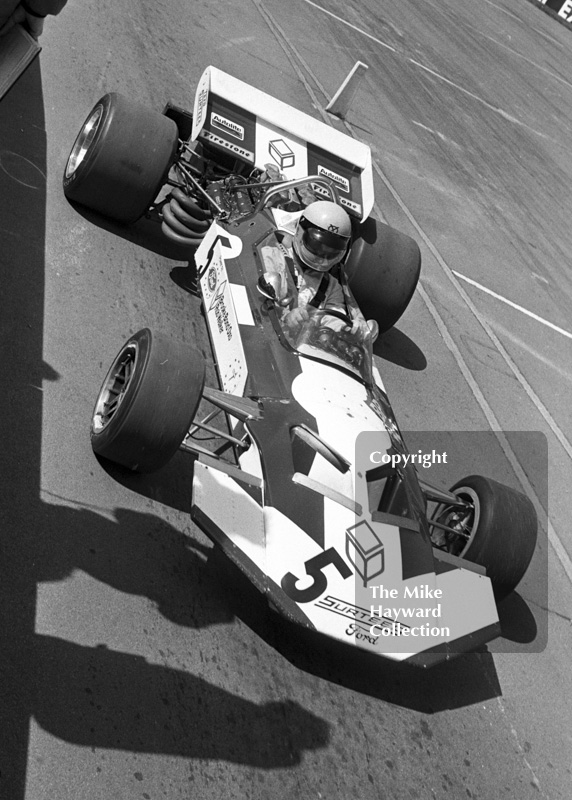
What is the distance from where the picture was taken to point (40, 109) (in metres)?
8.98

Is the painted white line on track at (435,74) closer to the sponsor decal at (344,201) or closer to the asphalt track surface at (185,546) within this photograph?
the asphalt track surface at (185,546)

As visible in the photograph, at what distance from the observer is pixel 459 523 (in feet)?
21.7

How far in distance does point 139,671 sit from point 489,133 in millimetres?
14537

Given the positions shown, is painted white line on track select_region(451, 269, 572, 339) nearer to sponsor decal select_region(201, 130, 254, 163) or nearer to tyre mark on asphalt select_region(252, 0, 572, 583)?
tyre mark on asphalt select_region(252, 0, 572, 583)

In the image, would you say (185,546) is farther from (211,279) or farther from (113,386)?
(211,279)

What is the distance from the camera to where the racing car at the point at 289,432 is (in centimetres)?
533

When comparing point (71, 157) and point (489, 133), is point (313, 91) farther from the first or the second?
point (71, 157)

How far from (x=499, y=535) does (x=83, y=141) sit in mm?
4882

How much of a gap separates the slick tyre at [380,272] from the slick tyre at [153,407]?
302 centimetres

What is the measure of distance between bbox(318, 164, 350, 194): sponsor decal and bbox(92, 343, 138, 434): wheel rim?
3527mm

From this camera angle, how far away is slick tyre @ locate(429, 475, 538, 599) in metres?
6.18

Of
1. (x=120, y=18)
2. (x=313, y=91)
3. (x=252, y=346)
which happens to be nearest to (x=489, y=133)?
(x=313, y=91)

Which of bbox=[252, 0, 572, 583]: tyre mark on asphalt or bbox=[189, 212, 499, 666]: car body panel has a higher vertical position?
bbox=[189, 212, 499, 666]: car body panel

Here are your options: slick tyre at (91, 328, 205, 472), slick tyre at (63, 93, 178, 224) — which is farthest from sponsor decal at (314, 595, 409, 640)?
slick tyre at (63, 93, 178, 224)
